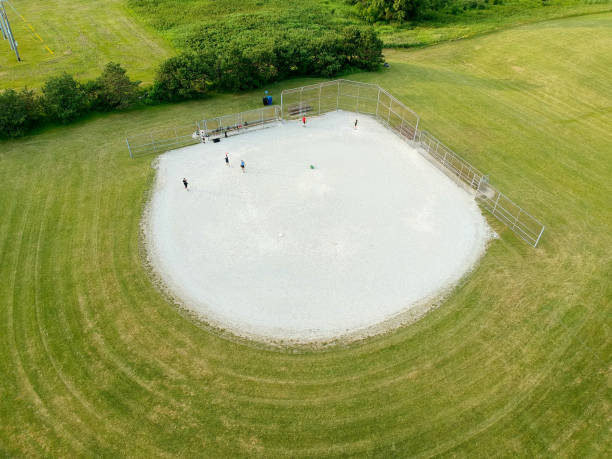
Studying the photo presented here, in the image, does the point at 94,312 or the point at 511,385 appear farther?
the point at 94,312

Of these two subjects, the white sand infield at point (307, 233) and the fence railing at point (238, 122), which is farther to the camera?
the fence railing at point (238, 122)

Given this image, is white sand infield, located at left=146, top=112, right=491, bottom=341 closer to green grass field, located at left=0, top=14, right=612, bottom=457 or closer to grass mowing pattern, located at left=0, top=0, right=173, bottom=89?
green grass field, located at left=0, top=14, right=612, bottom=457

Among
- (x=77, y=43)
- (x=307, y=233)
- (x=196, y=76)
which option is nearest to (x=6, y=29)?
(x=77, y=43)

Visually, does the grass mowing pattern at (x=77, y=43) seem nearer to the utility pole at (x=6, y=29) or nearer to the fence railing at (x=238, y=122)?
the utility pole at (x=6, y=29)

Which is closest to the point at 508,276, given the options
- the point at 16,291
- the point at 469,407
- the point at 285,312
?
the point at 469,407

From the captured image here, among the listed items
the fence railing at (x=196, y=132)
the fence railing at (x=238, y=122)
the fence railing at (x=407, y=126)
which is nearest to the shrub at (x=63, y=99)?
the fence railing at (x=196, y=132)

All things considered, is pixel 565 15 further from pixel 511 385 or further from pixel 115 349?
pixel 115 349
